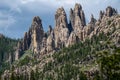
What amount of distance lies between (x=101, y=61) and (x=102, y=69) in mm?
2732

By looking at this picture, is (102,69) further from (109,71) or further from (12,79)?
(12,79)

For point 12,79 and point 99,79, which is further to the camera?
point 12,79

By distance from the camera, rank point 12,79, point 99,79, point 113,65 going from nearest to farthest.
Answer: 1. point 113,65
2. point 99,79
3. point 12,79

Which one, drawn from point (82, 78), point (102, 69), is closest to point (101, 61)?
point (102, 69)

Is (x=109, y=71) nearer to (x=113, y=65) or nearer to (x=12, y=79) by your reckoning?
(x=113, y=65)

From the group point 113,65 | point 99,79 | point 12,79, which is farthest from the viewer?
point 12,79

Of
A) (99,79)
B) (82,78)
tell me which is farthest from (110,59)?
(82,78)

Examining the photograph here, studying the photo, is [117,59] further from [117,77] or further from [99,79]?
[99,79]

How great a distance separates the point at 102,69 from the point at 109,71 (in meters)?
2.79

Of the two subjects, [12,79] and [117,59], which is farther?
[12,79]

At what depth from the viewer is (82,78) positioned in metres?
193

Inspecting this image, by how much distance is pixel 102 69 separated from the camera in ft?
357

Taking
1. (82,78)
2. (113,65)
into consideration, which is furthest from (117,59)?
(82,78)

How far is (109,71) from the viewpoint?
106750 millimetres
